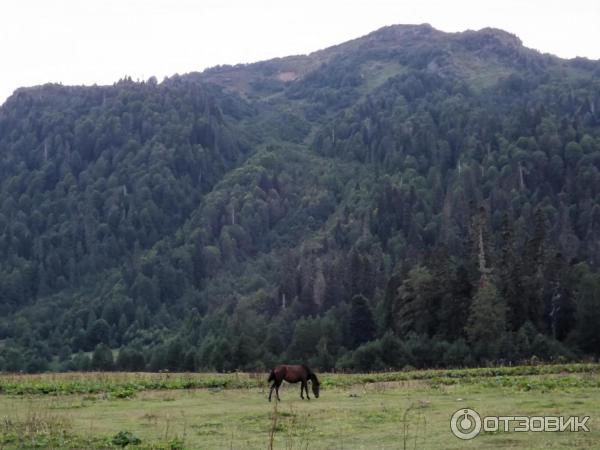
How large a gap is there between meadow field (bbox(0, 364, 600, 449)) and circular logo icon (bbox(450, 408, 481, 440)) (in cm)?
30

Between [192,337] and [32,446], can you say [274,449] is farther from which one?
[192,337]

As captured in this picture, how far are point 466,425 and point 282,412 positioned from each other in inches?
310

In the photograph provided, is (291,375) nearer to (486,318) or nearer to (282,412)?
(282,412)

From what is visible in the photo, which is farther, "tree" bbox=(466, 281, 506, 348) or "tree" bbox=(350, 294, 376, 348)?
"tree" bbox=(350, 294, 376, 348)

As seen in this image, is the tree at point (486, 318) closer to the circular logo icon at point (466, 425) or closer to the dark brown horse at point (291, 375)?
the dark brown horse at point (291, 375)

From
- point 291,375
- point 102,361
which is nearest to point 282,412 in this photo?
point 291,375

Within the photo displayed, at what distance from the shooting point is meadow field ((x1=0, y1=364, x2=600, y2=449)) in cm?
2153

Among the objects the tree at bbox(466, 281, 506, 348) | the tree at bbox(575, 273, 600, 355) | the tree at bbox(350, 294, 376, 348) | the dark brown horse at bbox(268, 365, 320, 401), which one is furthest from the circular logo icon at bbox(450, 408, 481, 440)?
the tree at bbox(350, 294, 376, 348)

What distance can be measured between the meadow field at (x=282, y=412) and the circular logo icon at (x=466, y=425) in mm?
304

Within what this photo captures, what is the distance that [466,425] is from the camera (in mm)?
22844

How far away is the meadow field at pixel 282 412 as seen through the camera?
21.5m

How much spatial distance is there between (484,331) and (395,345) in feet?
33.8

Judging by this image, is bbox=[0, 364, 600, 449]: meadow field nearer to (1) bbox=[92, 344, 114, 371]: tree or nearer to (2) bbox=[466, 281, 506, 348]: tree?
(2) bbox=[466, 281, 506, 348]: tree

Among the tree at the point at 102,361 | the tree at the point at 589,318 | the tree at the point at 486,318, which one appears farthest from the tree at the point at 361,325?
the tree at the point at 102,361
